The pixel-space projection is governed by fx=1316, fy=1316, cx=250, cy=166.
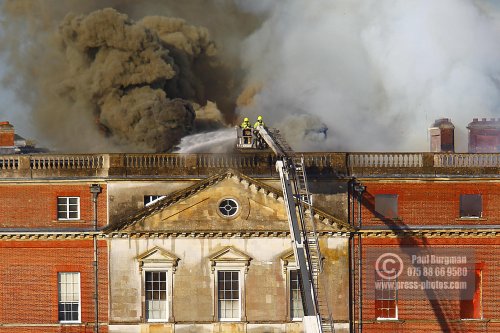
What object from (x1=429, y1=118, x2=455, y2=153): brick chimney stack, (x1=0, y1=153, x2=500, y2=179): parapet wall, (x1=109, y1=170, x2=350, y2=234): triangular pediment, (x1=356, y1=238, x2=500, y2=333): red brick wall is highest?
(x1=429, y1=118, x2=455, y2=153): brick chimney stack

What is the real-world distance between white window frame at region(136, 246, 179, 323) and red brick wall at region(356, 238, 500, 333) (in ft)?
18.5

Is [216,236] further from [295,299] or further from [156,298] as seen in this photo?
[295,299]

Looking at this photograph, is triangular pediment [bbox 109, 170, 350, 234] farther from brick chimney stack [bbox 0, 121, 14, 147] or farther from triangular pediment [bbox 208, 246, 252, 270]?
brick chimney stack [bbox 0, 121, 14, 147]

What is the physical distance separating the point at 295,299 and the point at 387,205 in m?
Result: 3.89

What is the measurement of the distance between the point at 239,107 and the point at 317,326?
43.5 m

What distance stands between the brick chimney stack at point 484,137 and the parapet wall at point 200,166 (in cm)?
397

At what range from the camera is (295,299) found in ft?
126

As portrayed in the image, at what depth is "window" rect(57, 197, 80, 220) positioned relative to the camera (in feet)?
127

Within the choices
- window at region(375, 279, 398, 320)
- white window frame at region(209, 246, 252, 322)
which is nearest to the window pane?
white window frame at region(209, 246, 252, 322)

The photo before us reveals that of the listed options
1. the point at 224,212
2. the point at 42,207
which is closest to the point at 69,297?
the point at 42,207

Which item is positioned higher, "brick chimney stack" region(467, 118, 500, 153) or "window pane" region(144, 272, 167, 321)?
"brick chimney stack" region(467, 118, 500, 153)

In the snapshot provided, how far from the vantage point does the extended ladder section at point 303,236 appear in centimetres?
3045

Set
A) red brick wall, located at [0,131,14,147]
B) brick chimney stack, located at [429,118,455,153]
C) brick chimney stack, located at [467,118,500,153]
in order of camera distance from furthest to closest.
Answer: red brick wall, located at [0,131,14,147]
brick chimney stack, located at [467,118,500,153]
brick chimney stack, located at [429,118,455,153]

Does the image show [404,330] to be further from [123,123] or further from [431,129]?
[123,123]
